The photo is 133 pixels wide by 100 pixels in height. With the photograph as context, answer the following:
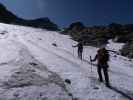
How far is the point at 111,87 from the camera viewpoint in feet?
45.8

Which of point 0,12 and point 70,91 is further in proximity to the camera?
point 0,12

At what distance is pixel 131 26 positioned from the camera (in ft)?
302

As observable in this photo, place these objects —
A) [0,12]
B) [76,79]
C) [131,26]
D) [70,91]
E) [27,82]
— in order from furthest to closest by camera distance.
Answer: [0,12], [131,26], [76,79], [27,82], [70,91]

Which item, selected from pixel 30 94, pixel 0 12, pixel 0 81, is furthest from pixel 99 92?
pixel 0 12

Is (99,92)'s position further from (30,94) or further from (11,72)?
(11,72)

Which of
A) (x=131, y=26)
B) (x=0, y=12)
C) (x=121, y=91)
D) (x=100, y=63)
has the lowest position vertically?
(x=121, y=91)

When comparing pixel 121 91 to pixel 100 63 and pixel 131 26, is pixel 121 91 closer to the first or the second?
pixel 100 63

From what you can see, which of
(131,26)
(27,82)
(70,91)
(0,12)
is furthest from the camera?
(0,12)

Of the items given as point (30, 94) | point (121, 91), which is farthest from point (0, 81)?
point (121, 91)

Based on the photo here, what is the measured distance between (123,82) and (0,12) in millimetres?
152752

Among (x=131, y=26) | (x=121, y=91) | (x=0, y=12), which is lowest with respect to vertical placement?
(x=121, y=91)

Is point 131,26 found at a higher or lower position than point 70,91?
higher

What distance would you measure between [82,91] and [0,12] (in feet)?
508

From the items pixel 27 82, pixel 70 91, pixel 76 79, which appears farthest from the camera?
pixel 76 79
